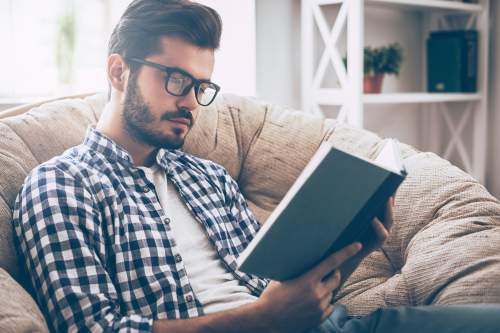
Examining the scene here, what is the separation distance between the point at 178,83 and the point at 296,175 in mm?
500

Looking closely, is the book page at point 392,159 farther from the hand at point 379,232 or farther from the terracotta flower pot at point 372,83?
the terracotta flower pot at point 372,83

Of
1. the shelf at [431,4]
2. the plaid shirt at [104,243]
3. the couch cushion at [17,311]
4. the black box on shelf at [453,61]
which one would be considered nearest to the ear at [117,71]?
the plaid shirt at [104,243]

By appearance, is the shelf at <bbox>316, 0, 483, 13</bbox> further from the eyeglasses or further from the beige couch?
the eyeglasses

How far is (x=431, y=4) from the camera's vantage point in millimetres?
2717

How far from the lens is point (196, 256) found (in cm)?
118

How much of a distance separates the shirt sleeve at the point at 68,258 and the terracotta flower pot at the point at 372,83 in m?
1.77

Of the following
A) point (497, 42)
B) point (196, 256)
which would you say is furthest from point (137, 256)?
point (497, 42)

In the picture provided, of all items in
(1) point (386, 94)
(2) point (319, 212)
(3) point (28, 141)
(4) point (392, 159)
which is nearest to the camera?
(2) point (319, 212)

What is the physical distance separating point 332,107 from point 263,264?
190 cm

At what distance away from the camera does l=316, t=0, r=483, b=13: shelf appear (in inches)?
97.3

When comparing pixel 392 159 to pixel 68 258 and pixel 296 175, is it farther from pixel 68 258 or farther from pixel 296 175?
pixel 296 175

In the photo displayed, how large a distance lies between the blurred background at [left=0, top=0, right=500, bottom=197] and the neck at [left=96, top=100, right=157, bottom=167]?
0.84 m

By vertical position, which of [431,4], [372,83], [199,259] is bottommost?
[199,259]

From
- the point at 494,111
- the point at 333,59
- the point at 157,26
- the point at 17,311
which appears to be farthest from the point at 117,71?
the point at 494,111
